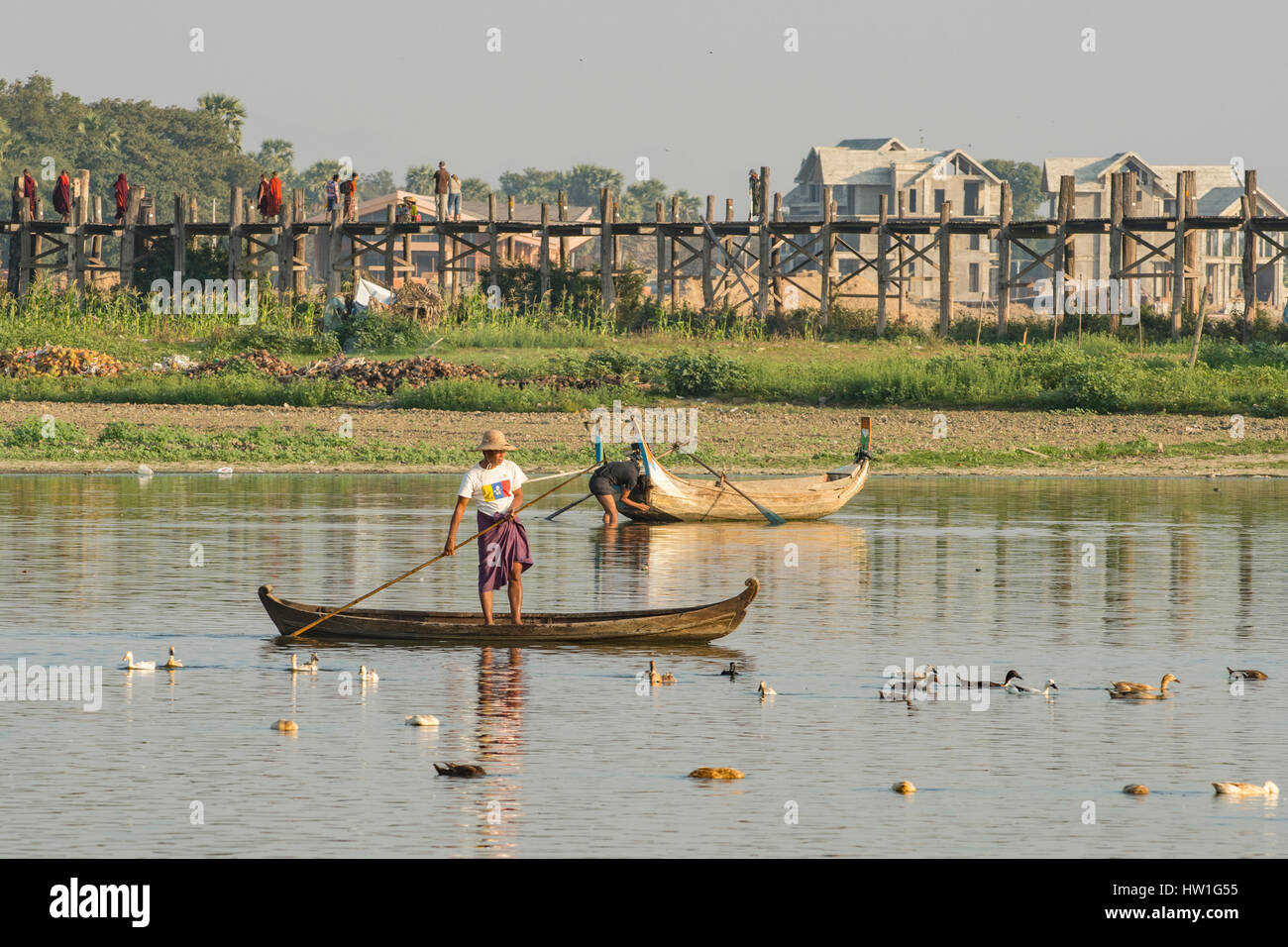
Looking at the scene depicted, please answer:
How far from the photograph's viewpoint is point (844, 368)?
40.3 meters

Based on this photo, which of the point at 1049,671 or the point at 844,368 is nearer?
the point at 1049,671

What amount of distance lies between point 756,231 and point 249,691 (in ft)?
132

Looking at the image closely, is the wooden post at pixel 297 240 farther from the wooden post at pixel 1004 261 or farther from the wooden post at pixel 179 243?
the wooden post at pixel 1004 261

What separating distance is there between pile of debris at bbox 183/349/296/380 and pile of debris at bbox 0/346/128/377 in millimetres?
1570

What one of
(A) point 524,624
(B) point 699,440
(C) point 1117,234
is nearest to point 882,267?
(C) point 1117,234

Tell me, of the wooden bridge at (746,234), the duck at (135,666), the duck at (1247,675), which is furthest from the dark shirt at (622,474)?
the wooden bridge at (746,234)

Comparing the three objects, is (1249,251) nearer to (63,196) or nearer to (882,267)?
(882,267)

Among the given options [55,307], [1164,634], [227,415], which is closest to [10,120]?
[55,307]

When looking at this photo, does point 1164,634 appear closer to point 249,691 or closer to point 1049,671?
point 1049,671

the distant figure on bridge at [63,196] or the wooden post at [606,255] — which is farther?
the distant figure on bridge at [63,196]

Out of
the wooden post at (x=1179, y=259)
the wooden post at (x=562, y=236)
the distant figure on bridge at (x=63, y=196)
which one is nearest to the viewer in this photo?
the wooden post at (x=1179, y=259)

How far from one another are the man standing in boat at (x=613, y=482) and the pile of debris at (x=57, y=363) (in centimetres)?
1896

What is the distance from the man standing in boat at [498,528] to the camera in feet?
49.2

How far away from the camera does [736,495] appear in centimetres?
2514
